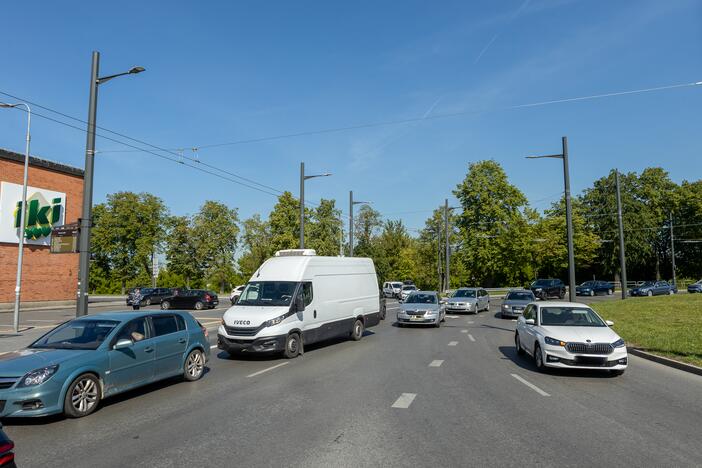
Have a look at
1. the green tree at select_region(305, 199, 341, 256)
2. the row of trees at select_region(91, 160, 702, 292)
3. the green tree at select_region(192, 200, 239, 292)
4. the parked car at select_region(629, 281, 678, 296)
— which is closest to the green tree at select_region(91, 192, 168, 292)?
the row of trees at select_region(91, 160, 702, 292)

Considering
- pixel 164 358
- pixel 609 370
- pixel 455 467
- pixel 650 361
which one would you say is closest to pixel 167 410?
pixel 164 358

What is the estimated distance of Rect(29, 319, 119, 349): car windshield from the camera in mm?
7859

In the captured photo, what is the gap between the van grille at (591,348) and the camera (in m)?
10.0

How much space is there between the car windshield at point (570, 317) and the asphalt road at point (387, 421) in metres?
1.14

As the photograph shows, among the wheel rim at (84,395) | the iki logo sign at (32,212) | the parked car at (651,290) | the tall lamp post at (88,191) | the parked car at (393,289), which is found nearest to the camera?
the wheel rim at (84,395)

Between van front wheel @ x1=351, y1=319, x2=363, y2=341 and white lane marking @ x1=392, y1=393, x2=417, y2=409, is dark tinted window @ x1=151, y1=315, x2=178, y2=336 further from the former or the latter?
van front wheel @ x1=351, y1=319, x2=363, y2=341

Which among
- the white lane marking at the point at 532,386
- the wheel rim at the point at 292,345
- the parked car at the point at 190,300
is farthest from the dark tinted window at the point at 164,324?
the parked car at the point at 190,300

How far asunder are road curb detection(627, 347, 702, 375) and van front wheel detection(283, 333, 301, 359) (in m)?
8.85

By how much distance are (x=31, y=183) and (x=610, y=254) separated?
69.1m

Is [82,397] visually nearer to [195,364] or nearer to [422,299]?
[195,364]

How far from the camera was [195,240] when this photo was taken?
235 ft

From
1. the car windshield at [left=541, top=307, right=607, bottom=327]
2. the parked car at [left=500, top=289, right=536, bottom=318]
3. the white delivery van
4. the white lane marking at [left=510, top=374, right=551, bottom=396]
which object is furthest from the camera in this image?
the parked car at [left=500, top=289, right=536, bottom=318]

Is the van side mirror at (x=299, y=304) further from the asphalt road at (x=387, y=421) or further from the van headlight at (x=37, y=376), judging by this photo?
the van headlight at (x=37, y=376)

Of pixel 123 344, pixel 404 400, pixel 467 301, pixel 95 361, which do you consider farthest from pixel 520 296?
pixel 95 361
